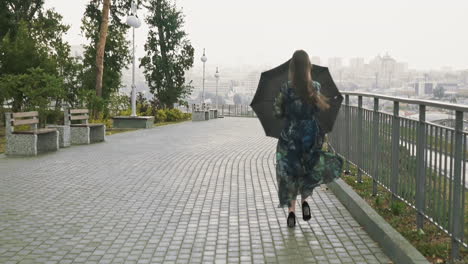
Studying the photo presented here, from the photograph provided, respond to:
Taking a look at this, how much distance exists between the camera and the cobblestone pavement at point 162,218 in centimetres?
534

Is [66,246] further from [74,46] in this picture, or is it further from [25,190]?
[74,46]

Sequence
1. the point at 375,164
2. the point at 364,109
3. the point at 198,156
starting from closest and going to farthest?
the point at 375,164 → the point at 364,109 → the point at 198,156

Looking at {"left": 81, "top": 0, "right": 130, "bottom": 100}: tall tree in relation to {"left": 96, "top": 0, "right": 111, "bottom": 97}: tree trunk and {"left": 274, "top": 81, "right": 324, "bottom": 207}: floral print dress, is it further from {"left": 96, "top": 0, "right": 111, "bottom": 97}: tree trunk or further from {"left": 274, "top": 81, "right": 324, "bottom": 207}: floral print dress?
{"left": 274, "top": 81, "right": 324, "bottom": 207}: floral print dress

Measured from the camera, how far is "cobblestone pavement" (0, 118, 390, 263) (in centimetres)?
534

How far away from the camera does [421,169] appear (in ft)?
17.8

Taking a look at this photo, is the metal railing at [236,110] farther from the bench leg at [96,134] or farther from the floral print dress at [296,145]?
the floral print dress at [296,145]

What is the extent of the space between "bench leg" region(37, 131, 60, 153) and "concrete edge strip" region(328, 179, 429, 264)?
891cm

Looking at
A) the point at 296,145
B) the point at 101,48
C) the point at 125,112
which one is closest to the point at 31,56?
the point at 101,48

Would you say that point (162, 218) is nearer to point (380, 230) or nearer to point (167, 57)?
point (380, 230)

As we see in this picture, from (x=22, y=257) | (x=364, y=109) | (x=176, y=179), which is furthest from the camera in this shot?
(x=176, y=179)

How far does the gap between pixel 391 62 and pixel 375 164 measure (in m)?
38.0

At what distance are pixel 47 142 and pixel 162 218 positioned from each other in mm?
8693

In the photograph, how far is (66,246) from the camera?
558 centimetres

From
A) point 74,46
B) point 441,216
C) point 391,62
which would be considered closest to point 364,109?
point 441,216
